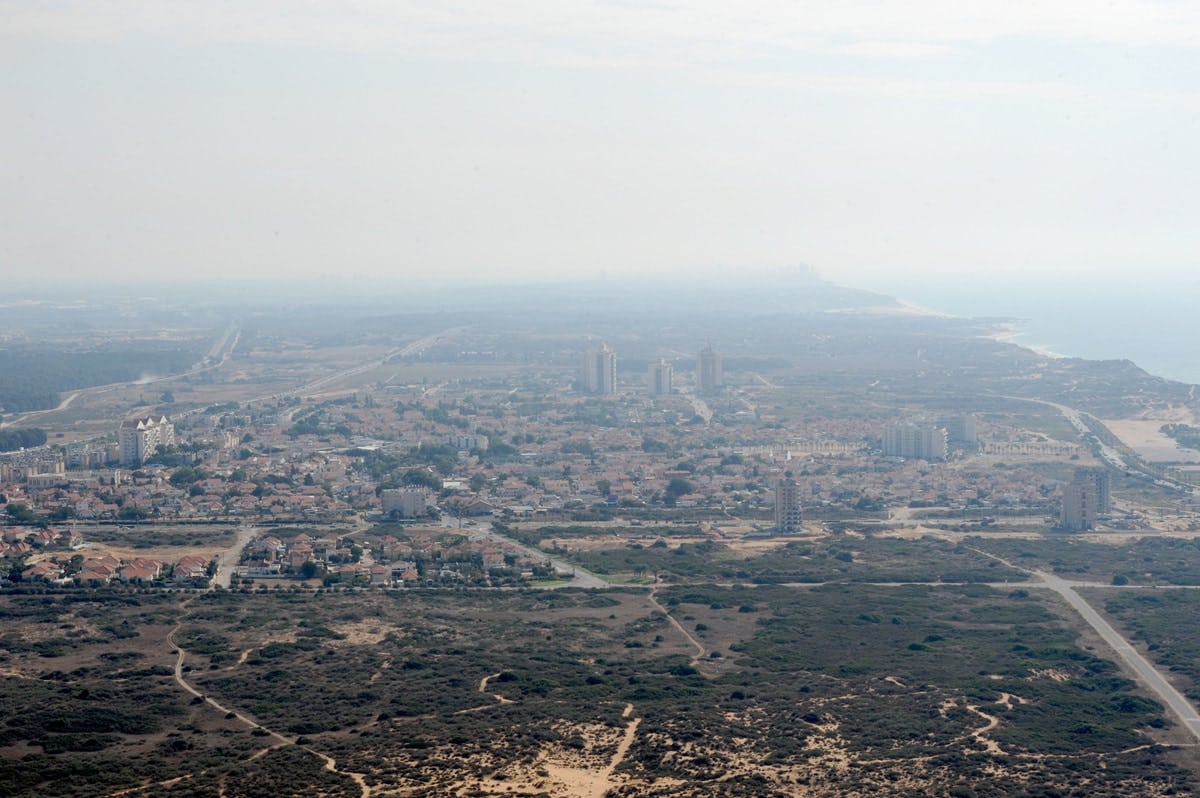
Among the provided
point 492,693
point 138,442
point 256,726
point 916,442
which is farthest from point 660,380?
point 256,726

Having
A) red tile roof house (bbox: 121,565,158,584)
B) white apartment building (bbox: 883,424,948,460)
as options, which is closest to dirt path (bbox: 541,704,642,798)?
red tile roof house (bbox: 121,565,158,584)

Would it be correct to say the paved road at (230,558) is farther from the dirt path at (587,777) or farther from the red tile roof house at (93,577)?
the dirt path at (587,777)

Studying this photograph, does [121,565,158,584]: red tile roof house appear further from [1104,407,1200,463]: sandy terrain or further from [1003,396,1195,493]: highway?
[1104,407,1200,463]: sandy terrain

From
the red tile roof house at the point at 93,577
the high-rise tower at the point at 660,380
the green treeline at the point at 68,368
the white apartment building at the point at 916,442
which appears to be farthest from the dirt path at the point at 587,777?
the high-rise tower at the point at 660,380

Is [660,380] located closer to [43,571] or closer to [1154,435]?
[1154,435]

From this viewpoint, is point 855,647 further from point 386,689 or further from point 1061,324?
point 1061,324
